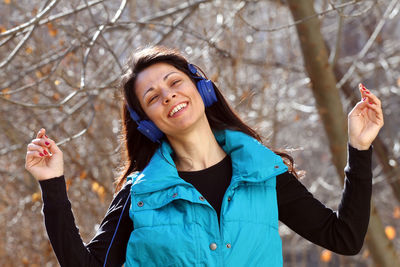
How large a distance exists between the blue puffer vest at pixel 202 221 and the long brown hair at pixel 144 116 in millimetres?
234

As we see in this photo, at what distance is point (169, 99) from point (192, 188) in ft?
1.13

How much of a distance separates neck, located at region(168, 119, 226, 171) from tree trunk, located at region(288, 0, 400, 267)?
6.27 ft

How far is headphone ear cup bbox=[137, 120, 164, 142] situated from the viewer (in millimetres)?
2613

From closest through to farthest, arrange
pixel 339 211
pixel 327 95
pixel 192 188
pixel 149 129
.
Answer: pixel 192 188 < pixel 339 211 < pixel 149 129 < pixel 327 95

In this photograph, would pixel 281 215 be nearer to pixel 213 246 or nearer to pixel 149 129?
pixel 213 246

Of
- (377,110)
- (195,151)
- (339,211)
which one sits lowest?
(339,211)

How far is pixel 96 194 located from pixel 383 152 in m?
2.50

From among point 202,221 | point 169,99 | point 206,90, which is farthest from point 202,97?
point 202,221

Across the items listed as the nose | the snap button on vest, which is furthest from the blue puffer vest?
the nose

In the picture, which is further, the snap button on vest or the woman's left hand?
the woman's left hand

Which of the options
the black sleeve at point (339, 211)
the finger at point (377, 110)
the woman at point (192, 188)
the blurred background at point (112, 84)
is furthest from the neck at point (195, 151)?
the blurred background at point (112, 84)

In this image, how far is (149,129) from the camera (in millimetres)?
2615

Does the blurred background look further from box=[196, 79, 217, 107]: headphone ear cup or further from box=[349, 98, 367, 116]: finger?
box=[349, 98, 367, 116]: finger

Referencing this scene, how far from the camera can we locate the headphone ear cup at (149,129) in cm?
261
